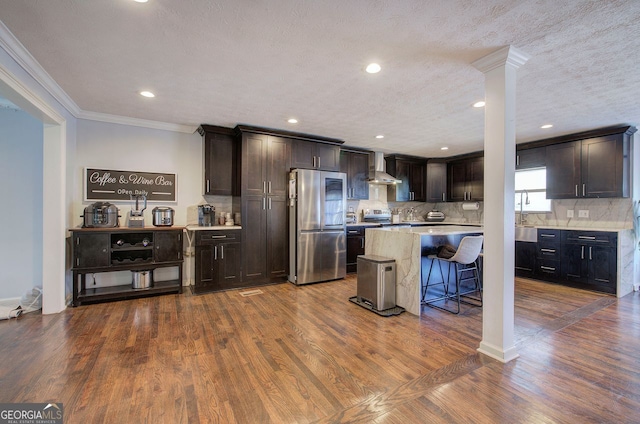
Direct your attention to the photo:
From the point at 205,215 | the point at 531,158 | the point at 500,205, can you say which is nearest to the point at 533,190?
the point at 531,158

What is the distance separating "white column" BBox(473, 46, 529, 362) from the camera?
2.26 m

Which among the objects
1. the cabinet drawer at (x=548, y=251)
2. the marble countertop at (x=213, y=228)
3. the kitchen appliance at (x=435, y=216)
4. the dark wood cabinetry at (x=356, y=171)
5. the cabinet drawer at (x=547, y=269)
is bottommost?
the cabinet drawer at (x=547, y=269)

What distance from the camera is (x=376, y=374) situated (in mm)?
2080

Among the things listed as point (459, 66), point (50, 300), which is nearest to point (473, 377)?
point (459, 66)

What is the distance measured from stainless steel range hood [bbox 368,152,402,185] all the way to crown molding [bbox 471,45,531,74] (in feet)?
11.7

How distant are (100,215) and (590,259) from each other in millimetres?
7097

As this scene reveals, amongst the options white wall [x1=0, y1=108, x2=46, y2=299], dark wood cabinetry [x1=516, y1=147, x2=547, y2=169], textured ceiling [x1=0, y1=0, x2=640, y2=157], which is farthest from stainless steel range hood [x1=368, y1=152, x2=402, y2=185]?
white wall [x1=0, y1=108, x2=46, y2=299]

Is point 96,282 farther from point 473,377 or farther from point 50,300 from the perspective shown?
point 473,377

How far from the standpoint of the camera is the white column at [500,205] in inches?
89.1

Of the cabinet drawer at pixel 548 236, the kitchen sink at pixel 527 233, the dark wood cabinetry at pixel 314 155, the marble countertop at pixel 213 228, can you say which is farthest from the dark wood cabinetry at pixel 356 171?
the cabinet drawer at pixel 548 236

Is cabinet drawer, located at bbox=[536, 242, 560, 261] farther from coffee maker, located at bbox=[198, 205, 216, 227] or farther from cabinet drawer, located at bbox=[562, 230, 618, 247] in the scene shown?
coffee maker, located at bbox=[198, 205, 216, 227]

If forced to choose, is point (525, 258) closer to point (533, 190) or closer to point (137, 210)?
point (533, 190)

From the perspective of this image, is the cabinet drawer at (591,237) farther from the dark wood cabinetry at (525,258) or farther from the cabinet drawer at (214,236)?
the cabinet drawer at (214,236)

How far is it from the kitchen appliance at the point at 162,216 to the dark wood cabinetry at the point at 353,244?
306 cm
